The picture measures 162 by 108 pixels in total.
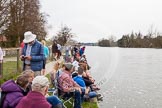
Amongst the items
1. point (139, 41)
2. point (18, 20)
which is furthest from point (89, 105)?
point (139, 41)

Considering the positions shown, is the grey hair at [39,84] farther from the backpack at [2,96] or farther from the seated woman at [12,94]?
the backpack at [2,96]

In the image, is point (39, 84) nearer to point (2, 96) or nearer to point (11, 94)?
point (11, 94)

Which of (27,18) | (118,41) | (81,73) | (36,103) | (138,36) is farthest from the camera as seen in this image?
(118,41)

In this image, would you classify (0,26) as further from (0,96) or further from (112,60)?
(0,96)

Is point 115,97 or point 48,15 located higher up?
point 48,15

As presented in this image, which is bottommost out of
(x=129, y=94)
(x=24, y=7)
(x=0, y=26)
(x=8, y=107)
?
(x=129, y=94)

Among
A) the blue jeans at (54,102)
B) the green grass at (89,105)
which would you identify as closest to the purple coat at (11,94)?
the blue jeans at (54,102)

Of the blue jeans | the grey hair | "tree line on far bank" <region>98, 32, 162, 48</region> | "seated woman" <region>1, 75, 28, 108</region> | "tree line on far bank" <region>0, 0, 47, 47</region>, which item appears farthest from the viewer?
"tree line on far bank" <region>98, 32, 162, 48</region>

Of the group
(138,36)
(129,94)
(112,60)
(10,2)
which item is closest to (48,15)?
(10,2)

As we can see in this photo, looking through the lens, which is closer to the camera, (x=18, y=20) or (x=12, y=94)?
(x=12, y=94)

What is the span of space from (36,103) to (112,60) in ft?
85.7

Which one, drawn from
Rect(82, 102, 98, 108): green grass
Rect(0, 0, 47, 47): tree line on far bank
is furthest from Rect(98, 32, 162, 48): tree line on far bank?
Rect(82, 102, 98, 108): green grass

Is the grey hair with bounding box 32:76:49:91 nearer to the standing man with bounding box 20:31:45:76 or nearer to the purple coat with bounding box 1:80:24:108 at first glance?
the purple coat with bounding box 1:80:24:108

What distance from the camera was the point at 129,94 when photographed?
12.5 metres
